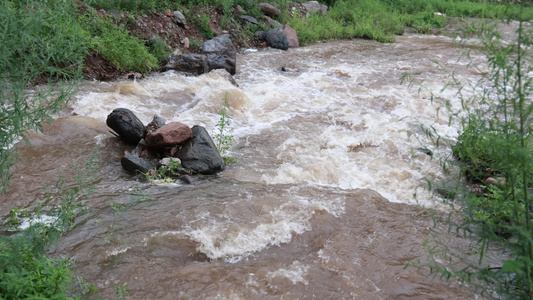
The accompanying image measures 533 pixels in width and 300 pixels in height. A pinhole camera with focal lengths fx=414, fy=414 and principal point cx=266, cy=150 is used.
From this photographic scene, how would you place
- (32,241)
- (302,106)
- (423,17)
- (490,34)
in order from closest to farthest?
(490,34)
(32,241)
(302,106)
(423,17)

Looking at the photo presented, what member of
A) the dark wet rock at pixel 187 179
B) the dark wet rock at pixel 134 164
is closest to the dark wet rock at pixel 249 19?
the dark wet rock at pixel 134 164

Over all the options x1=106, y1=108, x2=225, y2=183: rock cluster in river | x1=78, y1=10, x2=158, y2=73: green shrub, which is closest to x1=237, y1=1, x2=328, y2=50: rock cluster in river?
x1=78, y1=10, x2=158, y2=73: green shrub

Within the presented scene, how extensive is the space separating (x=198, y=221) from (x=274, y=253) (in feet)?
3.00

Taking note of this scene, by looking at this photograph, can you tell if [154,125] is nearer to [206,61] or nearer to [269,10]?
[206,61]

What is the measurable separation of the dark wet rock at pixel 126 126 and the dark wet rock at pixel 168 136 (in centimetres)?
25

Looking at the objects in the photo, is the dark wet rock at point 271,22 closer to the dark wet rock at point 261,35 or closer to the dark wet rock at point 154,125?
the dark wet rock at point 261,35

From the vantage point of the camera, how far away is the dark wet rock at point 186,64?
1012cm

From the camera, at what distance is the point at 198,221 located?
14.3 feet

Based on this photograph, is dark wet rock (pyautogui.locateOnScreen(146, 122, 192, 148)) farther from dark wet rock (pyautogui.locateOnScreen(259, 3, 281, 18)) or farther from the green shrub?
dark wet rock (pyautogui.locateOnScreen(259, 3, 281, 18))

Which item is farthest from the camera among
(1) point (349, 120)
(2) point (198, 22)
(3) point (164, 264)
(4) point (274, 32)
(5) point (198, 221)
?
(4) point (274, 32)

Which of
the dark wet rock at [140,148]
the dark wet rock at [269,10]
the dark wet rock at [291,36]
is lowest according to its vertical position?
the dark wet rock at [291,36]

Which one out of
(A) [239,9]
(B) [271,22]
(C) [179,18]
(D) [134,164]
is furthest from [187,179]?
(B) [271,22]

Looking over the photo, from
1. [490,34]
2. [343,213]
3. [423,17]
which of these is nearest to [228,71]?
[343,213]

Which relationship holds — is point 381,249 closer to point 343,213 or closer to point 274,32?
point 343,213
